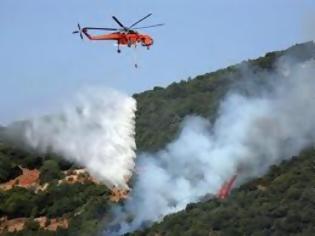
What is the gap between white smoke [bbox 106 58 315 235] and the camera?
10575 centimetres

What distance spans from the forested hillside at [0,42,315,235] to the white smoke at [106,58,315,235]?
7283 millimetres

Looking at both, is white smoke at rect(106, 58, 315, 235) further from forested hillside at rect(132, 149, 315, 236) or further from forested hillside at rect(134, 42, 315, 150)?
forested hillside at rect(132, 149, 315, 236)

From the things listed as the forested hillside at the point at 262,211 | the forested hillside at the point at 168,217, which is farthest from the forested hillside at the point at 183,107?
the forested hillside at the point at 262,211

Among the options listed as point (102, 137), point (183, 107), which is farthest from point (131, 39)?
point (183, 107)

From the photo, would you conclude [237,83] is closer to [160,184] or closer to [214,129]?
[214,129]

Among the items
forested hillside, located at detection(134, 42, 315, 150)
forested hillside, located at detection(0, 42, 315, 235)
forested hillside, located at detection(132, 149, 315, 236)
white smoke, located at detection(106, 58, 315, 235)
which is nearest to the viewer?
white smoke, located at detection(106, 58, 315, 235)

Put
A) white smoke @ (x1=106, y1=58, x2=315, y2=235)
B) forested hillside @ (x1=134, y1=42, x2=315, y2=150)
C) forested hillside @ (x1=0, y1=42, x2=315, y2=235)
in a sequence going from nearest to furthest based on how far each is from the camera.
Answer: white smoke @ (x1=106, y1=58, x2=315, y2=235) → forested hillside @ (x1=0, y1=42, x2=315, y2=235) → forested hillside @ (x1=134, y1=42, x2=315, y2=150)

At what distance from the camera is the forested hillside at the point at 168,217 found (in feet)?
418

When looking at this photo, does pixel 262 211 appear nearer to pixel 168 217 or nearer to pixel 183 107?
pixel 168 217

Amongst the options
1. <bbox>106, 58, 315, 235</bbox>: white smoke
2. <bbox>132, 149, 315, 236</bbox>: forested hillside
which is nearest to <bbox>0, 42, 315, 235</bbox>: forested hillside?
<bbox>132, 149, 315, 236</bbox>: forested hillside

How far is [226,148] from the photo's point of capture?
107 metres

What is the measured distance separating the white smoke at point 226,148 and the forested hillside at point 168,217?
23.9 feet

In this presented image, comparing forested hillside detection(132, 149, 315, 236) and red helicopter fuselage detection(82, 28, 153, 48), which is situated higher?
red helicopter fuselage detection(82, 28, 153, 48)

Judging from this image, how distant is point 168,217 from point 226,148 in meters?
Result: 12.2
